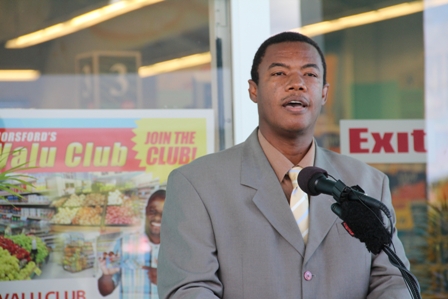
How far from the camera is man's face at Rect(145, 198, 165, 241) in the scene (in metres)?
4.26

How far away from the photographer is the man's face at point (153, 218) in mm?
4262

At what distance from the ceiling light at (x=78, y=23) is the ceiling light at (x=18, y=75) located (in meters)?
0.16

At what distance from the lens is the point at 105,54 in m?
4.31

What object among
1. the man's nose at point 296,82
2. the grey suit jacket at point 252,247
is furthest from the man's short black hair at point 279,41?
the grey suit jacket at point 252,247

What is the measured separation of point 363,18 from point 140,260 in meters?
2.36

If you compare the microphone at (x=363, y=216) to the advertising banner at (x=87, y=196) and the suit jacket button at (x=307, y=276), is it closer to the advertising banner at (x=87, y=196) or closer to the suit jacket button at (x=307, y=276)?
the suit jacket button at (x=307, y=276)

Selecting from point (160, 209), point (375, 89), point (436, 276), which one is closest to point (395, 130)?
point (375, 89)

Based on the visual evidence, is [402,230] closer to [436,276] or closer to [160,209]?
[436,276]

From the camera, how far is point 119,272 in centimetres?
421

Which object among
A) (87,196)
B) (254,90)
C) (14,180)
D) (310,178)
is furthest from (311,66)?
(14,180)

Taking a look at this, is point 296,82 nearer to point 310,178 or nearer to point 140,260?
point 310,178

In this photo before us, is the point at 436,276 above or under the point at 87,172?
under

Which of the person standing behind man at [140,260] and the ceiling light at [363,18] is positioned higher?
the ceiling light at [363,18]

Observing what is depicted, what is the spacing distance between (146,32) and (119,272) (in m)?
1.54
